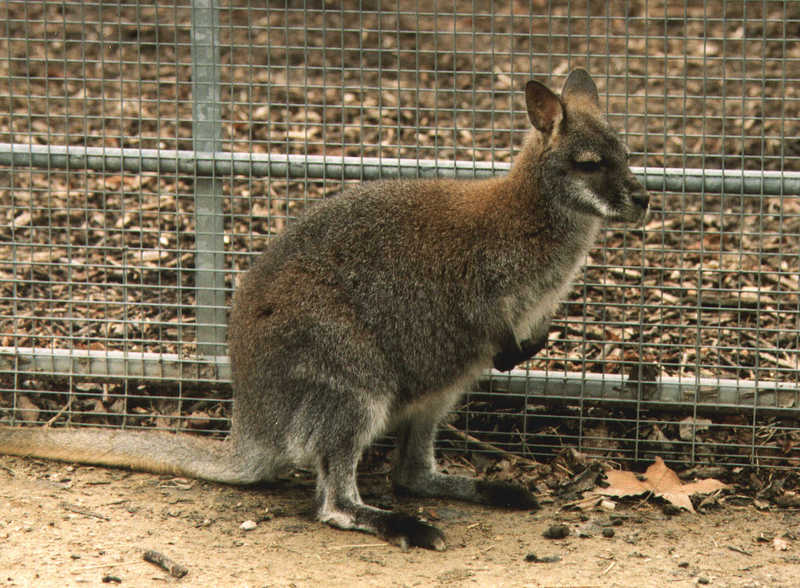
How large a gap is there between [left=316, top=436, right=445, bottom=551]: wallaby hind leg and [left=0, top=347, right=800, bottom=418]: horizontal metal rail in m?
1.08

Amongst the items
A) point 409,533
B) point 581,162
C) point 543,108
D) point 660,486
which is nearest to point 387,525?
point 409,533

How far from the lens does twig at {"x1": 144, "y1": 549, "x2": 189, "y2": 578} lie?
4.46 metres

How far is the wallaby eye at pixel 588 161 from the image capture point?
492 cm

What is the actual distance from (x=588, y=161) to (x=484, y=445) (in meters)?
1.66

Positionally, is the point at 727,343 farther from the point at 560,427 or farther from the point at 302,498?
the point at 302,498

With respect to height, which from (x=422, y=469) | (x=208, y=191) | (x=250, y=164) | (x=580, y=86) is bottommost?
(x=422, y=469)

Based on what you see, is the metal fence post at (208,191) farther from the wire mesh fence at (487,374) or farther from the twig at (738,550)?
the twig at (738,550)

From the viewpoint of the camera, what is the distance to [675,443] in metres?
5.70

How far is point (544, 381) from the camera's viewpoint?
18.8 ft

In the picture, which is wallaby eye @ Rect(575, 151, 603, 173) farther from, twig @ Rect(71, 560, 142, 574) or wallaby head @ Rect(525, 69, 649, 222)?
twig @ Rect(71, 560, 142, 574)

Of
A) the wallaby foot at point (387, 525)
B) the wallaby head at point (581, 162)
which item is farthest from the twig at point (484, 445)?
the wallaby head at point (581, 162)

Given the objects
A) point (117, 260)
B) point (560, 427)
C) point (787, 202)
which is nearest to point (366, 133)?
point (117, 260)

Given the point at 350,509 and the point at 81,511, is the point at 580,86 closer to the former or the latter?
the point at 350,509

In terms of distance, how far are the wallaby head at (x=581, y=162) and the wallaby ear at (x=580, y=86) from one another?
0.11m
